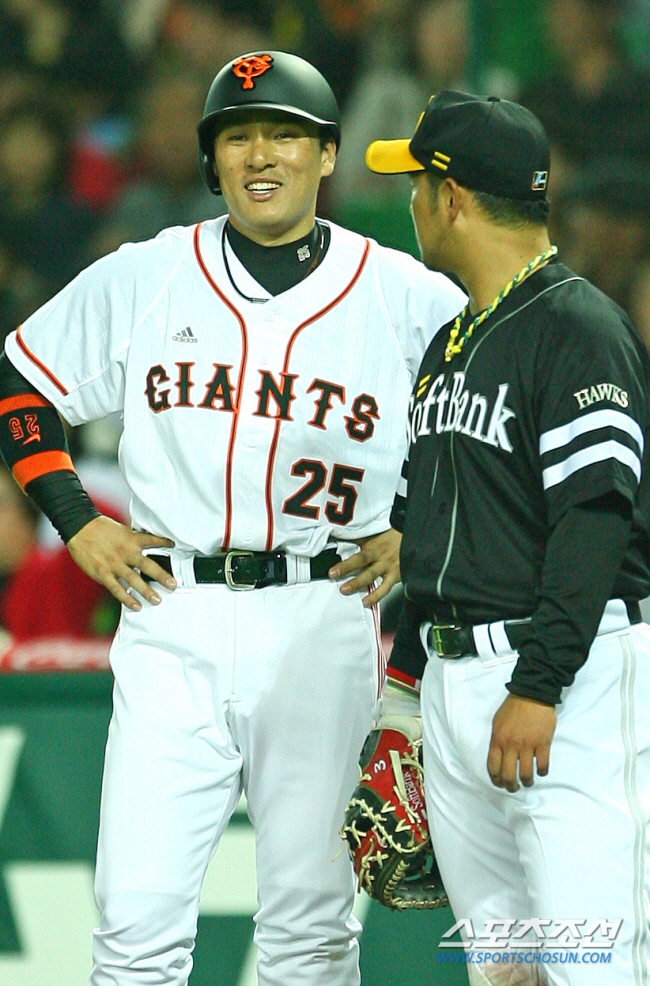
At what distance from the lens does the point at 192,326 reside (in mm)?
3010

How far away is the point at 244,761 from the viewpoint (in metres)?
2.96

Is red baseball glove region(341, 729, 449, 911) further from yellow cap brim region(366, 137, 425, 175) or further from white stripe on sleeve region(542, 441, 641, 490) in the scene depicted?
yellow cap brim region(366, 137, 425, 175)

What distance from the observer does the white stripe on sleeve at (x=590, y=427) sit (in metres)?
2.28

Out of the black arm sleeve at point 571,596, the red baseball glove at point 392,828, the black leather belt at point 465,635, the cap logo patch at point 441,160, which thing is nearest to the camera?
the black arm sleeve at point 571,596

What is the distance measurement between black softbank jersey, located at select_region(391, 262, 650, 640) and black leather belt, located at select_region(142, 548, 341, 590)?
1.56ft

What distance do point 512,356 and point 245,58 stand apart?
104cm

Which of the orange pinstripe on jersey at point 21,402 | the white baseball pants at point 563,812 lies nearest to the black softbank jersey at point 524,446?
the white baseball pants at point 563,812

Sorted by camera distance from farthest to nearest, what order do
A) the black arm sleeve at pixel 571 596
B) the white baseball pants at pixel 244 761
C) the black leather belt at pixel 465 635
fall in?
the white baseball pants at pixel 244 761
the black leather belt at pixel 465 635
the black arm sleeve at pixel 571 596

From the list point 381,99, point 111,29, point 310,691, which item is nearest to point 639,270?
point 381,99

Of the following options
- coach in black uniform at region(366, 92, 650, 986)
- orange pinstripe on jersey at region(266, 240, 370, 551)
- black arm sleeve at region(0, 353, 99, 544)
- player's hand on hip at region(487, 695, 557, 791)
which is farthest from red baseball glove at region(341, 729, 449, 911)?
black arm sleeve at region(0, 353, 99, 544)

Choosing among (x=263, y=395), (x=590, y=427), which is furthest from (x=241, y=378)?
(x=590, y=427)

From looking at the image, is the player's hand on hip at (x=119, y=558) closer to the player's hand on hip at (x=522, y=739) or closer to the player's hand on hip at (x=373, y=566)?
the player's hand on hip at (x=373, y=566)

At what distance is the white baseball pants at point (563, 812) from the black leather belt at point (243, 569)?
55 centimetres

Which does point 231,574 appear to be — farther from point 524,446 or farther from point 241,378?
point 524,446
